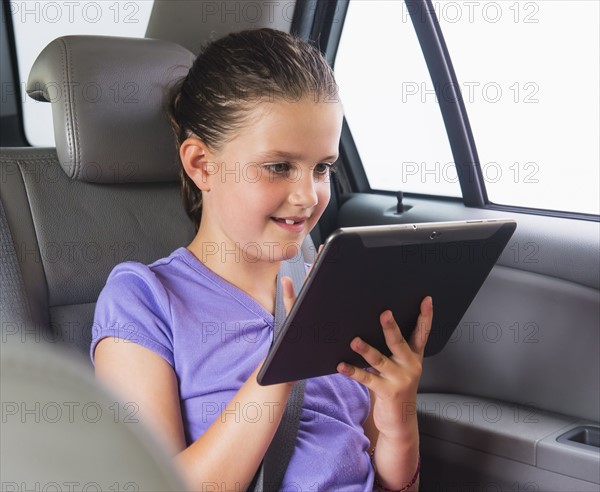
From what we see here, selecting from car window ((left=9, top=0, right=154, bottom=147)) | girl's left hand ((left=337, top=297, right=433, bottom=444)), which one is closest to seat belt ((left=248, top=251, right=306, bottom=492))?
girl's left hand ((left=337, top=297, right=433, bottom=444))

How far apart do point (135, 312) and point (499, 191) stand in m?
1.07

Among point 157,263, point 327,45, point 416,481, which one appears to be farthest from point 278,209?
point 327,45

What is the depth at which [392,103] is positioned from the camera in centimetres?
231

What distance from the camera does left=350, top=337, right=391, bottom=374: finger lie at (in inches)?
42.8

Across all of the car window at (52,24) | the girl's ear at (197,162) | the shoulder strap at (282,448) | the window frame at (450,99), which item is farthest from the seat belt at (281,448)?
the car window at (52,24)

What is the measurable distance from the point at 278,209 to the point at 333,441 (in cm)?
36

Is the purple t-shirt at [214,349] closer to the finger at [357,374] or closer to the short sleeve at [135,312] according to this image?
the short sleeve at [135,312]

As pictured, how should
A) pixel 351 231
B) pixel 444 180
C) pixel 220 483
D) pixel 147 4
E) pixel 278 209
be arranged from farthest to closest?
1. pixel 147 4
2. pixel 444 180
3. pixel 278 209
4. pixel 220 483
5. pixel 351 231

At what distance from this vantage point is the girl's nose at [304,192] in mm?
1222

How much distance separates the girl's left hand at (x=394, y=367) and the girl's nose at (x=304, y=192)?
21 cm

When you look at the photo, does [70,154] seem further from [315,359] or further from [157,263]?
[315,359]

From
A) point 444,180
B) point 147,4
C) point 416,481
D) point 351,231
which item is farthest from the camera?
point 147,4

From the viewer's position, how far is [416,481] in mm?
1363

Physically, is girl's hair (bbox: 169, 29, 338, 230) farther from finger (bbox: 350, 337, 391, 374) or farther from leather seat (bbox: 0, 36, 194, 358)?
finger (bbox: 350, 337, 391, 374)
